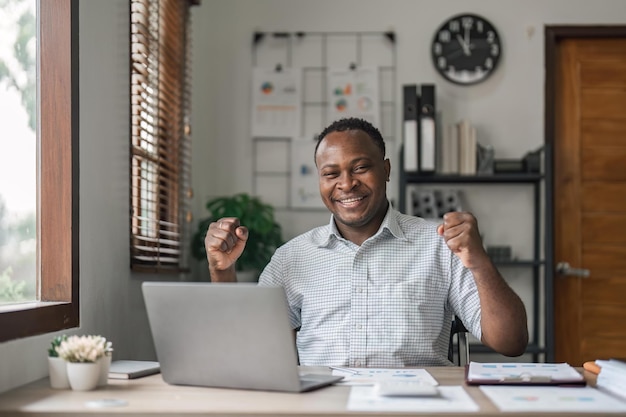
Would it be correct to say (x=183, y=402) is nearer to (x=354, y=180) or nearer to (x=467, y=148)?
(x=354, y=180)

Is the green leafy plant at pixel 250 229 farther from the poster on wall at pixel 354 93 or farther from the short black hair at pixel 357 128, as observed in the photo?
the short black hair at pixel 357 128

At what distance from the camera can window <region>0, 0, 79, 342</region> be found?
200cm

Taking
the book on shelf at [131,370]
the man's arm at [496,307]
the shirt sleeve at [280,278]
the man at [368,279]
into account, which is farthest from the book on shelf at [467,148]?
the book on shelf at [131,370]

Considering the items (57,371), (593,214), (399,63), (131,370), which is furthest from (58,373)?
(593,214)

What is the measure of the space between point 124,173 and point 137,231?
0.28 metres

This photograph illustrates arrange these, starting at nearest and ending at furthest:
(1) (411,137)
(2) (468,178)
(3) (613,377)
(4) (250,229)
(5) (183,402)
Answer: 1. (5) (183,402)
2. (3) (613,377)
3. (4) (250,229)
4. (1) (411,137)
5. (2) (468,178)

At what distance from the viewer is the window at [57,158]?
2.00 meters

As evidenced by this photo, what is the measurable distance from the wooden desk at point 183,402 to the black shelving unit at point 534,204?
2.30m

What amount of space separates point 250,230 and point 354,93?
915 mm

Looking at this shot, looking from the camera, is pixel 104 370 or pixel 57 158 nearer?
pixel 104 370

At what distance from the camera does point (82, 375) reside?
5.30 ft

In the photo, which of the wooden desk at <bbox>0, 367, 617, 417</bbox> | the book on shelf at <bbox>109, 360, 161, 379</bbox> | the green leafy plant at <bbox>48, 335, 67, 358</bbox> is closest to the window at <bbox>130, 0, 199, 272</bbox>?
the book on shelf at <bbox>109, 360, 161, 379</bbox>

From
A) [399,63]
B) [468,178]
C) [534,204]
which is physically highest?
[399,63]

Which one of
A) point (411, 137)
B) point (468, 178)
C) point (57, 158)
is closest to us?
point (57, 158)
